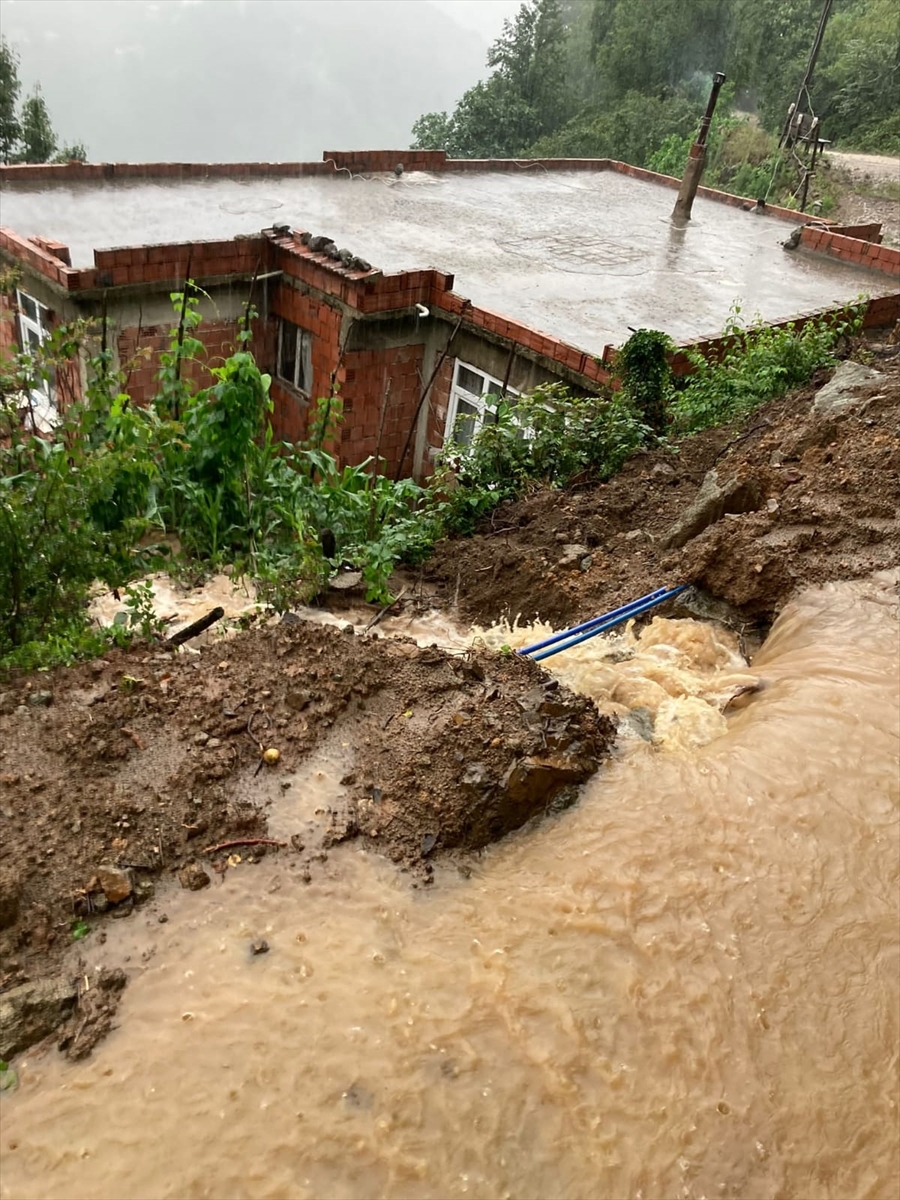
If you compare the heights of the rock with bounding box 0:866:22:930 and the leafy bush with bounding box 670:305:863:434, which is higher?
the leafy bush with bounding box 670:305:863:434

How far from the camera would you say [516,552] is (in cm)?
650

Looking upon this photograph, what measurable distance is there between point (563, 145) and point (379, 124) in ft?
374

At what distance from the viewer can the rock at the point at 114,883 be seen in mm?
3525

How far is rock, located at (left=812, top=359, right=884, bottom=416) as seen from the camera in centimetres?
679

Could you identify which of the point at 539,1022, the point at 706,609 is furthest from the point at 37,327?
the point at 539,1022

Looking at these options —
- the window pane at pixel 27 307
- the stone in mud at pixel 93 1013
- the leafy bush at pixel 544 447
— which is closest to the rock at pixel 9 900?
the stone in mud at pixel 93 1013

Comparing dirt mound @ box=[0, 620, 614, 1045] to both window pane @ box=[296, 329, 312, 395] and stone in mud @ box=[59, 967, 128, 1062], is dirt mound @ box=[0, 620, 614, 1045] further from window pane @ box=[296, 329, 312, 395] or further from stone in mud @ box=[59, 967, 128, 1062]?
window pane @ box=[296, 329, 312, 395]

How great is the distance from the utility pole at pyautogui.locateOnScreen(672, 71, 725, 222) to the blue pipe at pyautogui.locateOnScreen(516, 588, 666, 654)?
10228 mm

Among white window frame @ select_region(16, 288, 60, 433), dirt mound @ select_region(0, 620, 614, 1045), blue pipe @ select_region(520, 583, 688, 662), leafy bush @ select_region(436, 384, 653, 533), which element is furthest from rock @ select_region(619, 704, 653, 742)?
white window frame @ select_region(16, 288, 60, 433)

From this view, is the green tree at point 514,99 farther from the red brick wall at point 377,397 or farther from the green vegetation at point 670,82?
the red brick wall at point 377,397

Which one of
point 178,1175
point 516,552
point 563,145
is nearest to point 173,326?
point 516,552

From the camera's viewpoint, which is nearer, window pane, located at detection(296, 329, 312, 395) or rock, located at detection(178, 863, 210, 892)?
rock, located at detection(178, 863, 210, 892)

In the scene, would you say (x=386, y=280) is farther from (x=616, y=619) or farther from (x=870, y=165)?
(x=870, y=165)

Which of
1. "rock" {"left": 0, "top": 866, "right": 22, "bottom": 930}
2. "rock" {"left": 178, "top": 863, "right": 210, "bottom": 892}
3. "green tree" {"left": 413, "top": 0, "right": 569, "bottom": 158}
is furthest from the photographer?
"green tree" {"left": 413, "top": 0, "right": 569, "bottom": 158}
